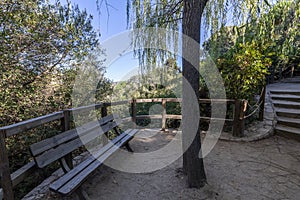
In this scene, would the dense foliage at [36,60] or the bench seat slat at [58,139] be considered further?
the dense foliage at [36,60]

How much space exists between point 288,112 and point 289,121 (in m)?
0.37

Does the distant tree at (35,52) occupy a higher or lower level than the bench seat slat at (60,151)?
higher

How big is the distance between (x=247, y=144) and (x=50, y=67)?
4.91m

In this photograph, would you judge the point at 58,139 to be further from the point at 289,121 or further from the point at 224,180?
the point at 289,121

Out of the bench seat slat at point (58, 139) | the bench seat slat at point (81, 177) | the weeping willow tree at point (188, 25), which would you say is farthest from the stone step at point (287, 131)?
the bench seat slat at point (58, 139)

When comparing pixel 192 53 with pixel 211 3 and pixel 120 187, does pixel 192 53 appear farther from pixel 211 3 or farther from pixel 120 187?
pixel 120 187

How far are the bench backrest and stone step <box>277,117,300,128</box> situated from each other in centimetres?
390

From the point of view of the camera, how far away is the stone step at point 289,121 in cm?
361

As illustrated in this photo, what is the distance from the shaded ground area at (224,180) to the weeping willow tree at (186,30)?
0.22m

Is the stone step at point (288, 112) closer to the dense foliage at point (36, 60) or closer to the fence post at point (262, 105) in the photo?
the fence post at point (262, 105)

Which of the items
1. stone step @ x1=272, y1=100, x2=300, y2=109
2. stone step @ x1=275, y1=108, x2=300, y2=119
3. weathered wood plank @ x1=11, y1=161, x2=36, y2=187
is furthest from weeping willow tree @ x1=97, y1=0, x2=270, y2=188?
stone step @ x1=272, y1=100, x2=300, y2=109

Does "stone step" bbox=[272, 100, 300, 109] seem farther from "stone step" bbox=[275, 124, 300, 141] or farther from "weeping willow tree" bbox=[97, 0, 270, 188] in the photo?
"weeping willow tree" bbox=[97, 0, 270, 188]

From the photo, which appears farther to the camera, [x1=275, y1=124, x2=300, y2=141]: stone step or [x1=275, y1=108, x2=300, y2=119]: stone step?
[x1=275, y1=108, x2=300, y2=119]: stone step

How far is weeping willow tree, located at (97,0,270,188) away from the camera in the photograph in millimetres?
1890
